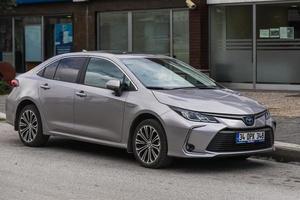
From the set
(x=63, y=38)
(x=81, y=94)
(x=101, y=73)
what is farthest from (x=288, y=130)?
(x=63, y=38)

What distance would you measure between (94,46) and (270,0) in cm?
690

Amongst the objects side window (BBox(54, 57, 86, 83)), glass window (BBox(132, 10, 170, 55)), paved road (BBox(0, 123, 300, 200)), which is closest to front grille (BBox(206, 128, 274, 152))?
paved road (BBox(0, 123, 300, 200))

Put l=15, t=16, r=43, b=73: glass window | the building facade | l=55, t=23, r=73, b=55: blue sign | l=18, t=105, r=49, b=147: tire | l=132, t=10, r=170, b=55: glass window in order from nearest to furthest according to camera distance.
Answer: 1. l=18, t=105, r=49, b=147: tire
2. the building facade
3. l=132, t=10, r=170, b=55: glass window
4. l=55, t=23, r=73, b=55: blue sign
5. l=15, t=16, r=43, b=73: glass window

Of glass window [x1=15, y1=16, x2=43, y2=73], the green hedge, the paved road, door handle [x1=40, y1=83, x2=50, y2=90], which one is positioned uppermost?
glass window [x1=15, y1=16, x2=43, y2=73]

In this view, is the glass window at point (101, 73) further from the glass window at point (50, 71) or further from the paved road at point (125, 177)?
the paved road at point (125, 177)

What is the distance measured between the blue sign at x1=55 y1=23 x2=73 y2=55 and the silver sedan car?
12562 millimetres

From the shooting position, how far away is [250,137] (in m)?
8.23

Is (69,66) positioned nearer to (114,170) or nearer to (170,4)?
(114,170)

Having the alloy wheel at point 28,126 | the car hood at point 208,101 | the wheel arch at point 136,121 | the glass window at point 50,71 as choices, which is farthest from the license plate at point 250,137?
the alloy wheel at point 28,126

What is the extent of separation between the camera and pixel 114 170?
332 inches

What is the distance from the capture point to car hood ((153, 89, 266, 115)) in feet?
26.7

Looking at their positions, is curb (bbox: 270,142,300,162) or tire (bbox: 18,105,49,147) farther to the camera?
tire (bbox: 18,105,49,147)

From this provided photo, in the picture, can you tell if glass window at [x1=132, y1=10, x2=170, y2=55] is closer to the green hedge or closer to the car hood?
the green hedge

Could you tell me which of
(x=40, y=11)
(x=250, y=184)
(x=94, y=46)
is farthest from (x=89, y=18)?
(x=250, y=184)
